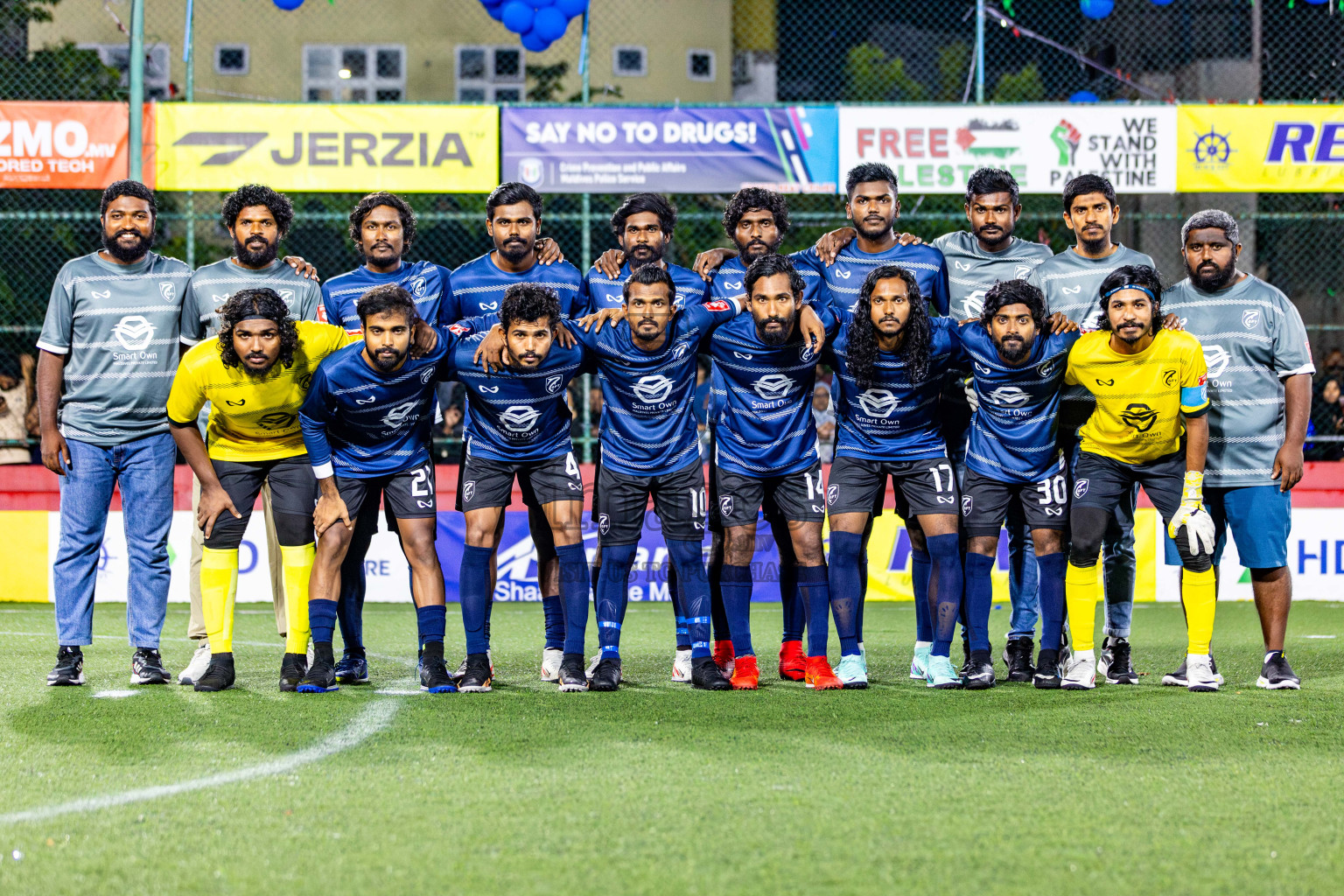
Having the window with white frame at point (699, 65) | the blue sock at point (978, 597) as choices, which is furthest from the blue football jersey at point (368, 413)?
the window with white frame at point (699, 65)

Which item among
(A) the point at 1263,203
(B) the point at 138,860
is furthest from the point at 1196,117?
(B) the point at 138,860

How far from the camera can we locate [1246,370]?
606cm

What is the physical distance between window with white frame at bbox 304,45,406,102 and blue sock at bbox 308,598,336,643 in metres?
18.0

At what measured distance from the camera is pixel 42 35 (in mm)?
21719

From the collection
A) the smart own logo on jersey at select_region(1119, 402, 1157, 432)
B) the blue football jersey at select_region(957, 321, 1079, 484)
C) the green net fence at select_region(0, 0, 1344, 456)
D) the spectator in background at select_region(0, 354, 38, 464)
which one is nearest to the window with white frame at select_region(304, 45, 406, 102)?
the green net fence at select_region(0, 0, 1344, 456)

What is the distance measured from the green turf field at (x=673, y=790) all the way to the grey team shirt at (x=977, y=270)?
177cm

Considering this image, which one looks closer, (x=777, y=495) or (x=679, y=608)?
(x=777, y=495)

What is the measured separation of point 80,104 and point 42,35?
11717mm

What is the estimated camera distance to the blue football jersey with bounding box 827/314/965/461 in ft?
19.5

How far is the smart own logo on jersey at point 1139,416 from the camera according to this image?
5.81 m

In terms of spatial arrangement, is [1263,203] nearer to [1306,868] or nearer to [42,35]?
[1306,868]

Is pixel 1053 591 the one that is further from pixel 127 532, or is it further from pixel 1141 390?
pixel 127 532

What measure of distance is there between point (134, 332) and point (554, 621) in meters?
2.22

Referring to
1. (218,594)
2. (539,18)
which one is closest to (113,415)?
(218,594)
